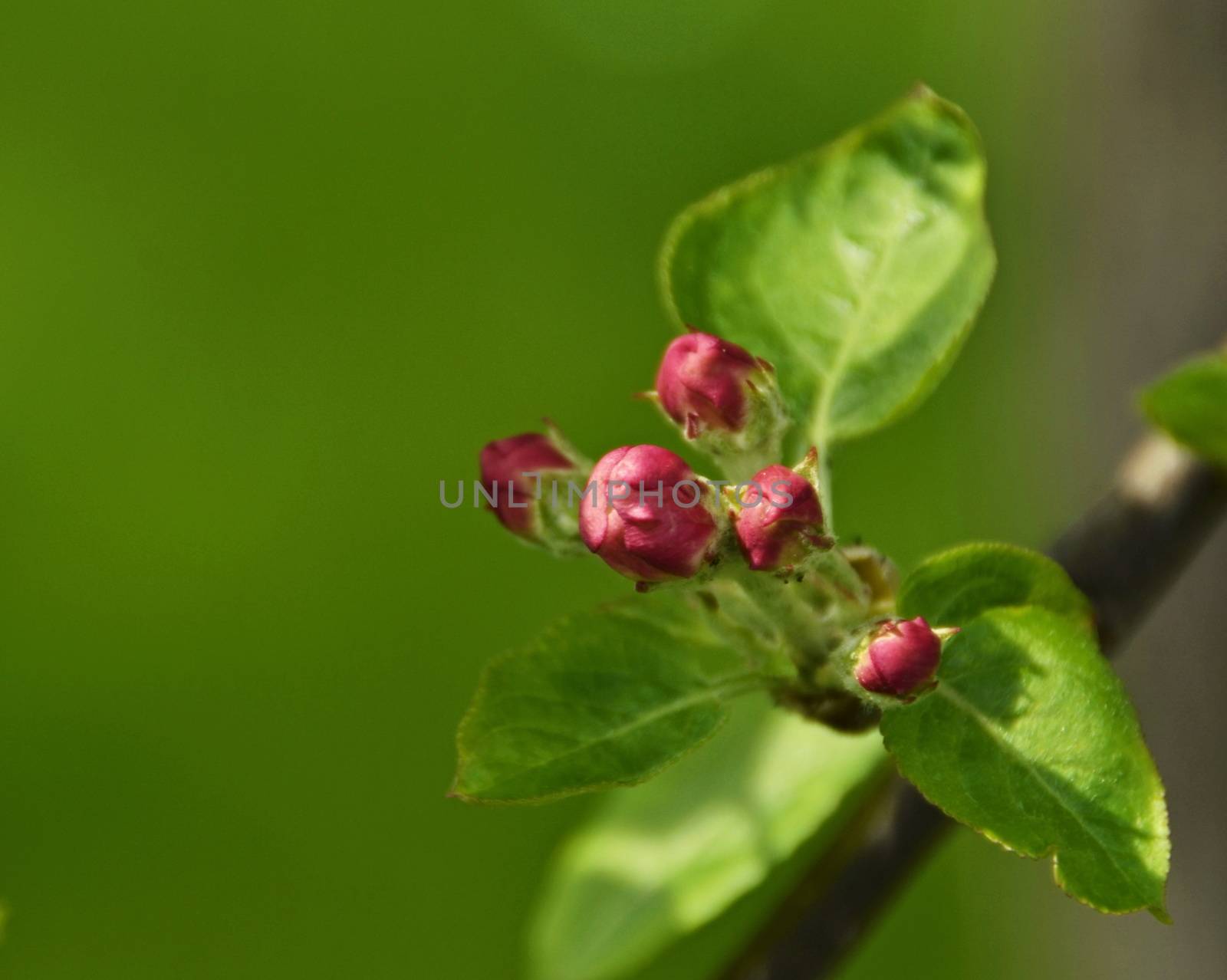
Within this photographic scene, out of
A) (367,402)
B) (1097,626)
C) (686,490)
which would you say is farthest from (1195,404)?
(367,402)

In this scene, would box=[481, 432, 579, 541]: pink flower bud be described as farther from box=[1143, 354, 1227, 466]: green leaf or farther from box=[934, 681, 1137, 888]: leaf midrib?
box=[1143, 354, 1227, 466]: green leaf

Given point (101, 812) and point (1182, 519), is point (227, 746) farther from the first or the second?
point (1182, 519)

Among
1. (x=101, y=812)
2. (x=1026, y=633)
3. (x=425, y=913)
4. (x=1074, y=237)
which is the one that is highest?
(x=1026, y=633)

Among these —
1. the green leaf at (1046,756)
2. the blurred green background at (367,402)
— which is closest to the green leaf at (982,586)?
the green leaf at (1046,756)

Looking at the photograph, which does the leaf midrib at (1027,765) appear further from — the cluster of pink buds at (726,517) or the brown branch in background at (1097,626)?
the brown branch in background at (1097,626)

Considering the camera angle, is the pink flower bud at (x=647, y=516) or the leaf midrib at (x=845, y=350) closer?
the pink flower bud at (x=647, y=516)

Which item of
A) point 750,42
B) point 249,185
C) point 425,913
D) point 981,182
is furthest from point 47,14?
point 981,182
